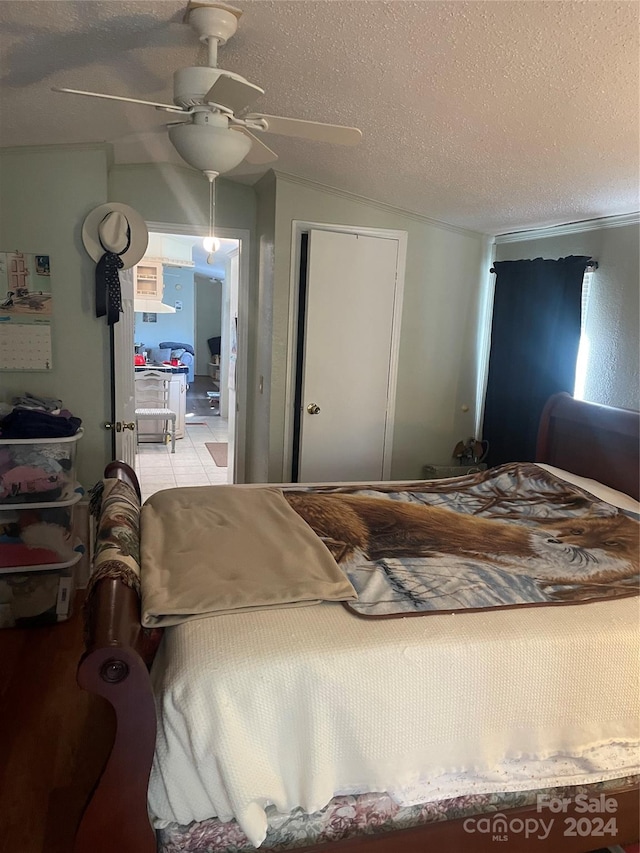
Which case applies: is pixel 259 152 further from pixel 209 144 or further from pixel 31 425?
pixel 31 425

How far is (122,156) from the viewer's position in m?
3.44

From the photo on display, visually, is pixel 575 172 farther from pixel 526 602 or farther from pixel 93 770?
pixel 93 770

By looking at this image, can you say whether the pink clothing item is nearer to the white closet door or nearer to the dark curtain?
the white closet door

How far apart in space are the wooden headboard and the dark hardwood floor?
231cm

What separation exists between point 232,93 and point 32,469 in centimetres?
203

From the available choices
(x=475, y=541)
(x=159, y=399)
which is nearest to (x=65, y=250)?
(x=475, y=541)

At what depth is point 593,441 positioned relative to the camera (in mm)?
2947

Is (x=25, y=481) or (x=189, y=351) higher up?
(x=189, y=351)

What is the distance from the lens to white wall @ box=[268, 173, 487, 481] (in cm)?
367

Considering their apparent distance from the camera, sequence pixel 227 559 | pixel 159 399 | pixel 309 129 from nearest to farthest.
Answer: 1. pixel 309 129
2. pixel 227 559
3. pixel 159 399

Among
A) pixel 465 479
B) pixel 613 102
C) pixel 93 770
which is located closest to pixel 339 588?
pixel 93 770

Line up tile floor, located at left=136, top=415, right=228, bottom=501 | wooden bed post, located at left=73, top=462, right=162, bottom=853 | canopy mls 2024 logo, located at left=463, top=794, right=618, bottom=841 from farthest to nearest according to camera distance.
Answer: tile floor, located at left=136, top=415, right=228, bottom=501 < canopy mls 2024 logo, located at left=463, top=794, right=618, bottom=841 < wooden bed post, located at left=73, top=462, right=162, bottom=853

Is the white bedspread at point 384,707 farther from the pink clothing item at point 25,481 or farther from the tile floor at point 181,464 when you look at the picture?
the tile floor at point 181,464

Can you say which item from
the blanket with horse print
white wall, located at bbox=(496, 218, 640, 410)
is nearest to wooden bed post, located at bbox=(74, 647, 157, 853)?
the blanket with horse print
